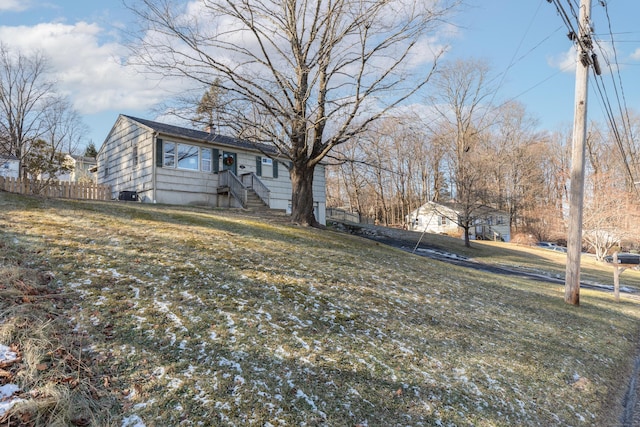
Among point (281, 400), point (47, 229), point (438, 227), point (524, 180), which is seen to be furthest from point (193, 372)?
point (524, 180)

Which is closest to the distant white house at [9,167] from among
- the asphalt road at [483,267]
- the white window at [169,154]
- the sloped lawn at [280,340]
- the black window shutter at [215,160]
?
the white window at [169,154]


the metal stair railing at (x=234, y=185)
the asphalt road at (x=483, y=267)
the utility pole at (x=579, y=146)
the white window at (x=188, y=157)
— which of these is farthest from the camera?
the white window at (x=188, y=157)

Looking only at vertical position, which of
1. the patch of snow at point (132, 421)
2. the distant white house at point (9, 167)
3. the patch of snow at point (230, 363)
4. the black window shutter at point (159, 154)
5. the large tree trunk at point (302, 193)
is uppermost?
the black window shutter at point (159, 154)

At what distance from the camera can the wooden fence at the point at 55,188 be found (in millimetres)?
13820

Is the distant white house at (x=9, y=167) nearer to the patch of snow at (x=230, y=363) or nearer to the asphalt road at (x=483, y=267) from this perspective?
the patch of snow at (x=230, y=363)

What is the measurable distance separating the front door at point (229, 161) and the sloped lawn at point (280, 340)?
33.6 ft

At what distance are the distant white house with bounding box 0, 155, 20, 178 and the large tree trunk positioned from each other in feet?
41.0

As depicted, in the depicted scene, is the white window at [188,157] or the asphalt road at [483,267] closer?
the asphalt road at [483,267]

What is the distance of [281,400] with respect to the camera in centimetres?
282

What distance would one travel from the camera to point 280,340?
371cm

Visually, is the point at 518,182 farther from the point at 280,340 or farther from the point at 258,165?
the point at 280,340

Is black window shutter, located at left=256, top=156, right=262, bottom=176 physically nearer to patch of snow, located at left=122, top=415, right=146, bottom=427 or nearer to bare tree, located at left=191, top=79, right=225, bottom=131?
bare tree, located at left=191, top=79, right=225, bottom=131

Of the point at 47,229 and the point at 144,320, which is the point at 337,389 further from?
the point at 47,229

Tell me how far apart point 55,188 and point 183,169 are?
5253 mm
